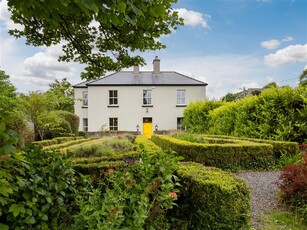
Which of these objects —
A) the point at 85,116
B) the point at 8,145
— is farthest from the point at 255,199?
the point at 85,116

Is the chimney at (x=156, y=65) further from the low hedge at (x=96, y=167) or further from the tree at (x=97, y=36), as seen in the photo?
the low hedge at (x=96, y=167)

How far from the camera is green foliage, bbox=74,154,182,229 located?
2.43m

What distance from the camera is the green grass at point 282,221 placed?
12.7 feet

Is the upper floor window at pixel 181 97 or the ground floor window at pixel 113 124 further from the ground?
the upper floor window at pixel 181 97

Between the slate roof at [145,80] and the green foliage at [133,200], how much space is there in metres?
21.4

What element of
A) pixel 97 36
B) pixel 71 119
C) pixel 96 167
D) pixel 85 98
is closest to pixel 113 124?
pixel 85 98

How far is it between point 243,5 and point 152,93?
17319 millimetres

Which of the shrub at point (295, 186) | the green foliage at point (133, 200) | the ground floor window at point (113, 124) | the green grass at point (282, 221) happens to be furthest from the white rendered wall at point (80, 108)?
the green foliage at point (133, 200)

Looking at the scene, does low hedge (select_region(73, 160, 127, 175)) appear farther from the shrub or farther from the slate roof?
the slate roof

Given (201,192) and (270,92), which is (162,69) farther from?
(201,192)

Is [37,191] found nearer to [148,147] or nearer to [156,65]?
[148,147]

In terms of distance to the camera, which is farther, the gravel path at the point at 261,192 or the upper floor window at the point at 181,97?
the upper floor window at the point at 181,97

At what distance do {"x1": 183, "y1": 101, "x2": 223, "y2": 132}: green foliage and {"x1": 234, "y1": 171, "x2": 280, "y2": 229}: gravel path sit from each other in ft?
31.4

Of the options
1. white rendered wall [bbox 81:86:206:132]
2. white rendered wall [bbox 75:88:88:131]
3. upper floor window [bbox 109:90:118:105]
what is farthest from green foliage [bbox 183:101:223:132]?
white rendered wall [bbox 75:88:88:131]
